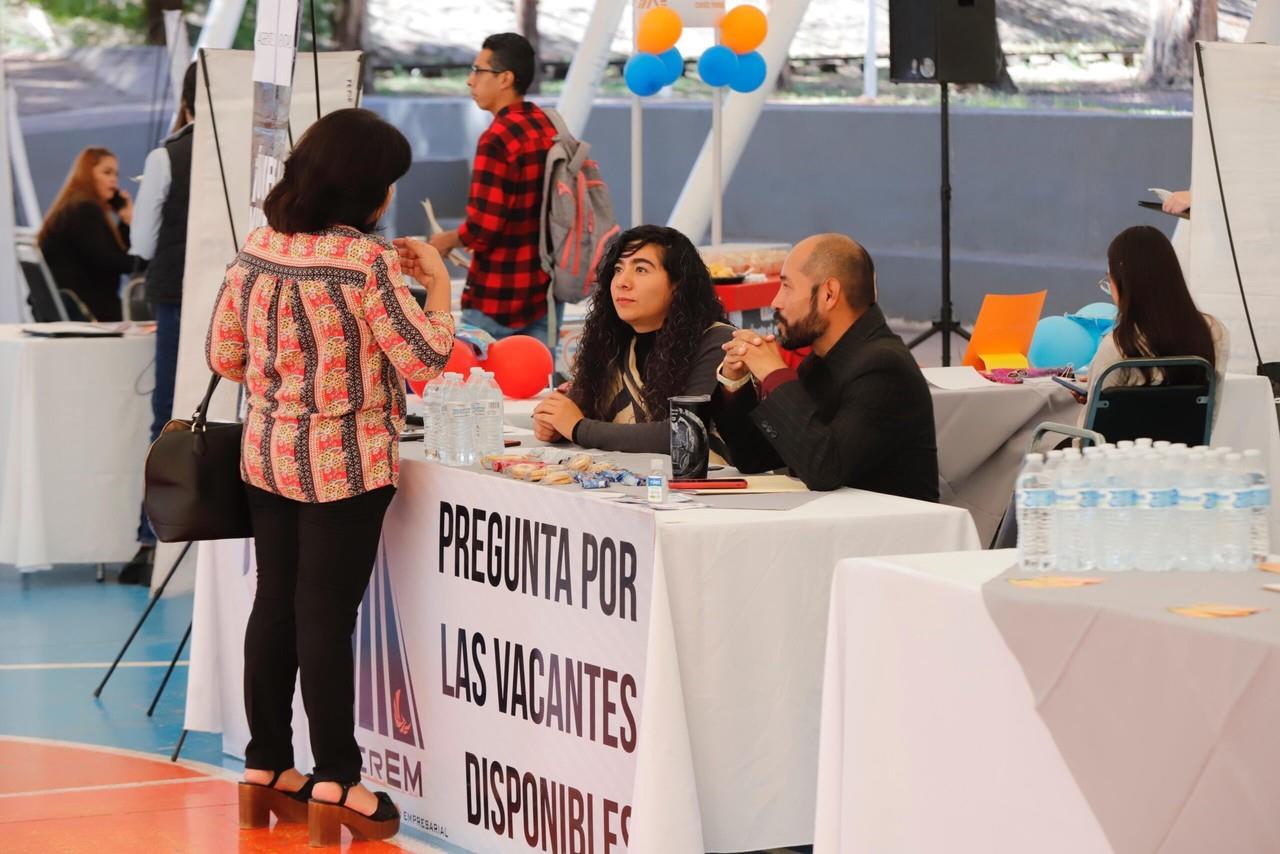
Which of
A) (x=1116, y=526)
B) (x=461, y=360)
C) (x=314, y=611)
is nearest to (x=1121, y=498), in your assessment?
(x=1116, y=526)

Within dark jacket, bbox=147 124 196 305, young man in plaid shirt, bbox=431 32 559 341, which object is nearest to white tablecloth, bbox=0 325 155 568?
dark jacket, bbox=147 124 196 305

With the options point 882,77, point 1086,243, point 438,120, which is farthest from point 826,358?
point 438,120

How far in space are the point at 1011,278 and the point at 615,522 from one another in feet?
28.6

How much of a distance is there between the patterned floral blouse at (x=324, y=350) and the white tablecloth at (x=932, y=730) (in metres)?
1.12

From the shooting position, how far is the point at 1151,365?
4.30 m

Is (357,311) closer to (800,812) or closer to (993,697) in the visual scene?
(800,812)

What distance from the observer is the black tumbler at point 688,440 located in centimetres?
355

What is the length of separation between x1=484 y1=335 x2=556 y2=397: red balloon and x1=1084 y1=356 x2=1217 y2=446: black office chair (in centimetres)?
145

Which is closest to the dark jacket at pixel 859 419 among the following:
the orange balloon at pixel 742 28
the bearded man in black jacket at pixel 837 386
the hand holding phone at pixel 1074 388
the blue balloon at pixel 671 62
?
the bearded man in black jacket at pixel 837 386

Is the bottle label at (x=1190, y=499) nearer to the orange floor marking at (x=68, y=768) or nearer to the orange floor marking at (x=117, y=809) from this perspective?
the orange floor marking at (x=117, y=809)

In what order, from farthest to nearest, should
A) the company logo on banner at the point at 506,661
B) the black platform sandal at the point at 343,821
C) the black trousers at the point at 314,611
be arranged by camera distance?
the black platform sandal at the point at 343,821
the black trousers at the point at 314,611
the company logo on banner at the point at 506,661

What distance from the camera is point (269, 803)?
3.91m

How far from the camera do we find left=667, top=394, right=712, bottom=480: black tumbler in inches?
140

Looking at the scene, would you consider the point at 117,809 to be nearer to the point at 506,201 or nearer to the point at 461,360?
the point at 461,360
